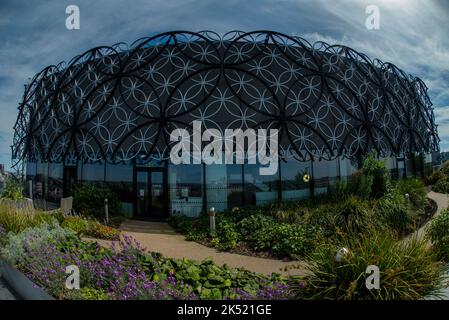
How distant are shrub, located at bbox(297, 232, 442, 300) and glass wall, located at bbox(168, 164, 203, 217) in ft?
30.9

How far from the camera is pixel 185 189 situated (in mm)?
13211

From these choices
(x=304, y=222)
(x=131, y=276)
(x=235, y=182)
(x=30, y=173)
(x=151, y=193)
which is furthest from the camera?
(x=30, y=173)

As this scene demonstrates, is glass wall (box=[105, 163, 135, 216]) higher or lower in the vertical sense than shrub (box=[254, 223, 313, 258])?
higher

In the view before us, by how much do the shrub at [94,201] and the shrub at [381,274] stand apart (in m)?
10.5

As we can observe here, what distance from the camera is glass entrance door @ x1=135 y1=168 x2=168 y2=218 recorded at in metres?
13.4

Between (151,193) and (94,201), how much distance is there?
247 cm

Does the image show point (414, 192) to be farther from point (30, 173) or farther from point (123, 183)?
point (30, 173)

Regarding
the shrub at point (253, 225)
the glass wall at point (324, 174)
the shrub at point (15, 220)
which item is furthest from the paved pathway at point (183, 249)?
the glass wall at point (324, 174)

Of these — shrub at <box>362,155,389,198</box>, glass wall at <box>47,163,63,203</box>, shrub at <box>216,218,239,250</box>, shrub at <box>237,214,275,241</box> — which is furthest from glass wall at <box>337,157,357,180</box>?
glass wall at <box>47,163,63,203</box>

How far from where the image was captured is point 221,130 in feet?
37.9

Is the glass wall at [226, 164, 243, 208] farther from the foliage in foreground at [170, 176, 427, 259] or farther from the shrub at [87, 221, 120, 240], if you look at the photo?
the shrub at [87, 221, 120, 240]

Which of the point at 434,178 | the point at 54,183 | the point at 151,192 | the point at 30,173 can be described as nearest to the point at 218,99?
the point at 151,192

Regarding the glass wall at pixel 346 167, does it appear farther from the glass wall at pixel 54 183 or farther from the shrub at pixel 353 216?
the glass wall at pixel 54 183

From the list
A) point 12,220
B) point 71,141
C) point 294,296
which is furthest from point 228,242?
point 71,141
